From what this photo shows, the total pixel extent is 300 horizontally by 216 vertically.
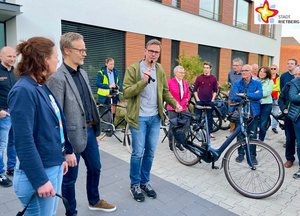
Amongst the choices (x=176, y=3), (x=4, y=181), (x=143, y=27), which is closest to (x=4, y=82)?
(x=4, y=181)

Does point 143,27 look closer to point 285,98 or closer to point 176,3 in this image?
point 176,3

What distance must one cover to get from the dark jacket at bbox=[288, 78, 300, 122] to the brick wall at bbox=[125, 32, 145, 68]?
7.37m

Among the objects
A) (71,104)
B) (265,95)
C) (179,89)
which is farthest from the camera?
(179,89)

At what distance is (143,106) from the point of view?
3.28 metres

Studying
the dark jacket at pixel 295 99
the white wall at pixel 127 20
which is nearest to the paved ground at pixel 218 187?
the dark jacket at pixel 295 99

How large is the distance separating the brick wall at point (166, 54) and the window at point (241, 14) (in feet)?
25.3

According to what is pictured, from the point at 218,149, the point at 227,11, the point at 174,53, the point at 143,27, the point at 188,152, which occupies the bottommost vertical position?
the point at 188,152

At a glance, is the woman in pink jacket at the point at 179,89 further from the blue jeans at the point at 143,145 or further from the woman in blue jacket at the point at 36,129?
the woman in blue jacket at the point at 36,129

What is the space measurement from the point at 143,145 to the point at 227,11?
15769mm

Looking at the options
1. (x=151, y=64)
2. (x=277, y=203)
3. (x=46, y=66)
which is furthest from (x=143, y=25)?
(x=46, y=66)

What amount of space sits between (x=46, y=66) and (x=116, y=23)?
891 centimetres

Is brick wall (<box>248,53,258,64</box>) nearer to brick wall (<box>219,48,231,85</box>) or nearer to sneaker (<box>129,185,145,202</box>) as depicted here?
brick wall (<box>219,48,231,85</box>)

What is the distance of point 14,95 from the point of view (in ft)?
5.36

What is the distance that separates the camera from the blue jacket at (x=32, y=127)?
161 centimetres
